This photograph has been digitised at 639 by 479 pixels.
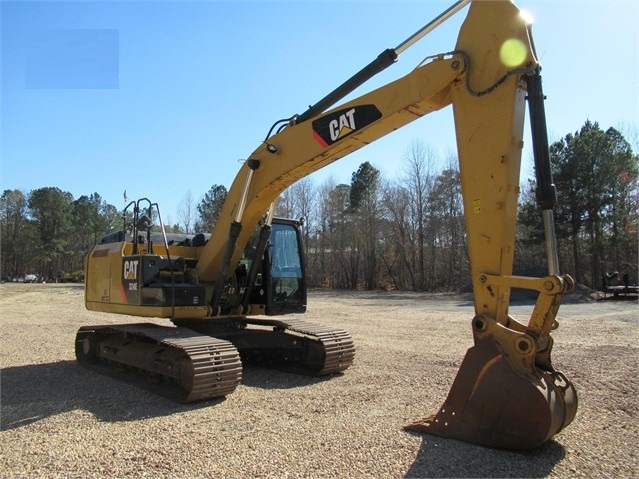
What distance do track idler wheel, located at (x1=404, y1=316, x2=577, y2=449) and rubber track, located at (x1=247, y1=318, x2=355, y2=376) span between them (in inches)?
117

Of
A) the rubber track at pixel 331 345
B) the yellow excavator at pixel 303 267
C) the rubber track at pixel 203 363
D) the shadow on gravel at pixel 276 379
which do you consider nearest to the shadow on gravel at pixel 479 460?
the yellow excavator at pixel 303 267

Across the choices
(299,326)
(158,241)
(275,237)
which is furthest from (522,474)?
(158,241)

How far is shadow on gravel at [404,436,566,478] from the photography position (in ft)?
12.5

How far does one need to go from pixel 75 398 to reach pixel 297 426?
10.2ft

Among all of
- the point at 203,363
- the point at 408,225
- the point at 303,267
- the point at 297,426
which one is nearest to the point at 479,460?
the point at 297,426

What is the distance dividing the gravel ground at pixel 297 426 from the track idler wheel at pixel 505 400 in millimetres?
151

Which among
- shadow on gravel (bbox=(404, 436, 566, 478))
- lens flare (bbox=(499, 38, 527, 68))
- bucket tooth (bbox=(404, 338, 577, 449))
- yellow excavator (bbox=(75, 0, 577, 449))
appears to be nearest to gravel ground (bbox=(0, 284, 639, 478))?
shadow on gravel (bbox=(404, 436, 566, 478))

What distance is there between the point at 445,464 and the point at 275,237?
502 centimetres

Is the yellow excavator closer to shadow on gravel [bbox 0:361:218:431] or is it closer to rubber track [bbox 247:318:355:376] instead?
rubber track [bbox 247:318:355:376]

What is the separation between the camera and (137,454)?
430 cm

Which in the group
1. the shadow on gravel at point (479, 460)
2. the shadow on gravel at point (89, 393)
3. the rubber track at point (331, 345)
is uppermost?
the rubber track at point (331, 345)

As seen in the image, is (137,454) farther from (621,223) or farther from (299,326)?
(621,223)

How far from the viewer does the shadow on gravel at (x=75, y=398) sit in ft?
18.4

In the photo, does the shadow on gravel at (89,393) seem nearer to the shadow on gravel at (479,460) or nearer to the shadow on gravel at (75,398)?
the shadow on gravel at (75,398)
